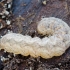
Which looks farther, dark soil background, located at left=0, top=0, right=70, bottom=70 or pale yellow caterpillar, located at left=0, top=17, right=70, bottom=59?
dark soil background, located at left=0, top=0, right=70, bottom=70

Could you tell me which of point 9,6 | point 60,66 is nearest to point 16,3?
point 9,6

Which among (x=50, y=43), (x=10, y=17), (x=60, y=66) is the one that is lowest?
(x=60, y=66)

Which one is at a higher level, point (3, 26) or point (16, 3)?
point (16, 3)

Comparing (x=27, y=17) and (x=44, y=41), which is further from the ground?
(x=27, y=17)

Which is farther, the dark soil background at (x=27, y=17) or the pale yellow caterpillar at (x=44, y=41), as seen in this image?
the dark soil background at (x=27, y=17)

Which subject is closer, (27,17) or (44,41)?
(44,41)

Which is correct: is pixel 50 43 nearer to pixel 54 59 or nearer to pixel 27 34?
pixel 54 59

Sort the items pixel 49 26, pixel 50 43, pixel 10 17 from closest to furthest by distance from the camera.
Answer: pixel 50 43 < pixel 49 26 < pixel 10 17

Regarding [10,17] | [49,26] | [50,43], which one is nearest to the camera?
[50,43]
